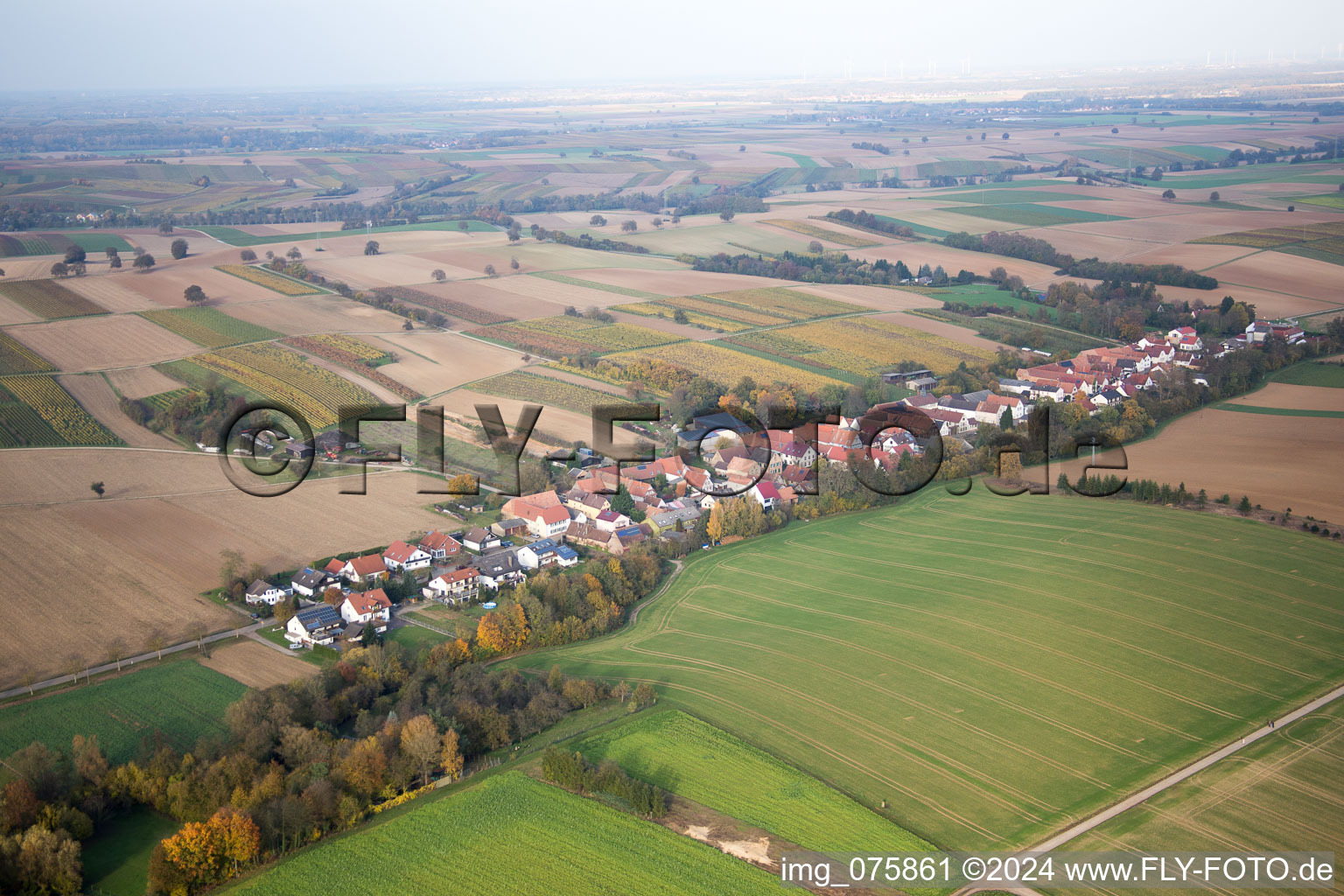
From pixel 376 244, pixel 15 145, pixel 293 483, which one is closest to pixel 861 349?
pixel 293 483

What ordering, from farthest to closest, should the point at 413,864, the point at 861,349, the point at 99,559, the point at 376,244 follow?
the point at 376,244 < the point at 861,349 < the point at 99,559 < the point at 413,864

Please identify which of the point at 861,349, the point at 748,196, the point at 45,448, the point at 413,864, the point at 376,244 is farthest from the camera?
the point at 748,196

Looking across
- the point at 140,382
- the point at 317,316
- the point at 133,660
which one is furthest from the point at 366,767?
the point at 317,316

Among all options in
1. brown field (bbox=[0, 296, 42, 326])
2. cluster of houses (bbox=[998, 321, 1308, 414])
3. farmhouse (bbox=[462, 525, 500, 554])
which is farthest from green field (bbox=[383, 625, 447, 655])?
brown field (bbox=[0, 296, 42, 326])

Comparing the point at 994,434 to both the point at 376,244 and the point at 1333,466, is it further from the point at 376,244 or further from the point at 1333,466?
the point at 376,244

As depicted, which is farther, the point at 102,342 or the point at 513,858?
the point at 102,342

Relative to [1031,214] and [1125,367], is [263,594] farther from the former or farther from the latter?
[1031,214]
